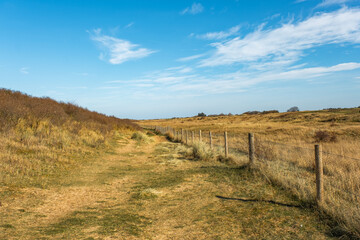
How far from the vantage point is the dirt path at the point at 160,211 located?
467cm

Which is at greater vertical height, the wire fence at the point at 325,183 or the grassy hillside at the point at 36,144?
the grassy hillside at the point at 36,144

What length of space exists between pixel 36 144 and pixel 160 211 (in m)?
8.57

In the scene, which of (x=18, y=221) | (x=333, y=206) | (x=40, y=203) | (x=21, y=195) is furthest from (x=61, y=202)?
(x=333, y=206)

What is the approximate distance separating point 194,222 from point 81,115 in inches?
784

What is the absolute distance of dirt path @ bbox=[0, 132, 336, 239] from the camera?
467 cm

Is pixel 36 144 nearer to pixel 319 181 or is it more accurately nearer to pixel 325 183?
pixel 319 181

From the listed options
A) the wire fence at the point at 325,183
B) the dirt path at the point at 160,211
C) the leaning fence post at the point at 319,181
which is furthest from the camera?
the leaning fence post at the point at 319,181

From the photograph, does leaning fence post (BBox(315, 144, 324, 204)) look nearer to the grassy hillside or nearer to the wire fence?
the wire fence

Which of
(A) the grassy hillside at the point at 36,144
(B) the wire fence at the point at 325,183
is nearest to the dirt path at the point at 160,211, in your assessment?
(B) the wire fence at the point at 325,183

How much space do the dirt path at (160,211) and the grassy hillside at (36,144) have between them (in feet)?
3.35

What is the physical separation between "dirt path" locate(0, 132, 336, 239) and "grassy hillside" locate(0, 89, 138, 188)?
1020 millimetres

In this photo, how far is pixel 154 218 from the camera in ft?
18.1

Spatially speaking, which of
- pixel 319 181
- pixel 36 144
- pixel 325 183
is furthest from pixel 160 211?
pixel 36 144

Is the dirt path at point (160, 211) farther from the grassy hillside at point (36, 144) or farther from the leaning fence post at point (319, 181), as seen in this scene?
the grassy hillside at point (36, 144)
